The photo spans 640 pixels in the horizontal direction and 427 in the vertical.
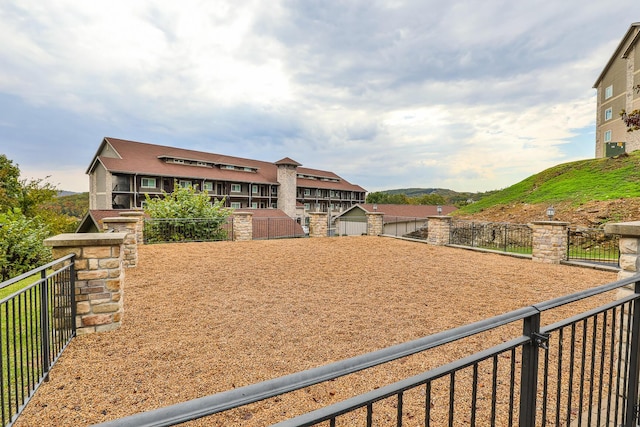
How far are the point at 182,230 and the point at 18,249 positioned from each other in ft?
19.5

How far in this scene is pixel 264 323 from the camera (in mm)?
4836

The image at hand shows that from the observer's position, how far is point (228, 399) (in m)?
0.91

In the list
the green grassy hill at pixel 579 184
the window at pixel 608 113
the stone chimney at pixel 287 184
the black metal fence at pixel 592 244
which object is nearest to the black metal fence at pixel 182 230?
the black metal fence at pixel 592 244

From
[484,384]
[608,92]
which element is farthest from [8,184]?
[608,92]

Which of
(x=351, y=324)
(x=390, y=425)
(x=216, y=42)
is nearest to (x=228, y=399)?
(x=390, y=425)

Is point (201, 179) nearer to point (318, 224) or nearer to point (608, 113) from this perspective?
point (318, 224)

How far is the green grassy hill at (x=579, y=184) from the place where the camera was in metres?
18.9

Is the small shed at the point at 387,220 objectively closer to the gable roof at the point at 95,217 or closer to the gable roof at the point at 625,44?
the gable roof at the point at 625,44

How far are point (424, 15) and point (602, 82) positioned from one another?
107 ft

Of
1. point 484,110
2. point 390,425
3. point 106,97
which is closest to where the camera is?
point 390,425

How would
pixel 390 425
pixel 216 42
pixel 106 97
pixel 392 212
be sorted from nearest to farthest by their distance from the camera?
pixel 390 425 < pixel 216 42 < pixel 106 97 < pixel 392 212

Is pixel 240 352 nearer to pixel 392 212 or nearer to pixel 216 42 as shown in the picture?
pixel 216 42

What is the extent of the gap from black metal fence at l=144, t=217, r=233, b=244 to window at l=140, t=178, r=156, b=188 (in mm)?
20859

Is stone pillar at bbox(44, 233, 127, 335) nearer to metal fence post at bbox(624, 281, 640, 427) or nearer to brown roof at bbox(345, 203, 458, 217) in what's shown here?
metal fence post at bbox(624, 281, 640, 427)
